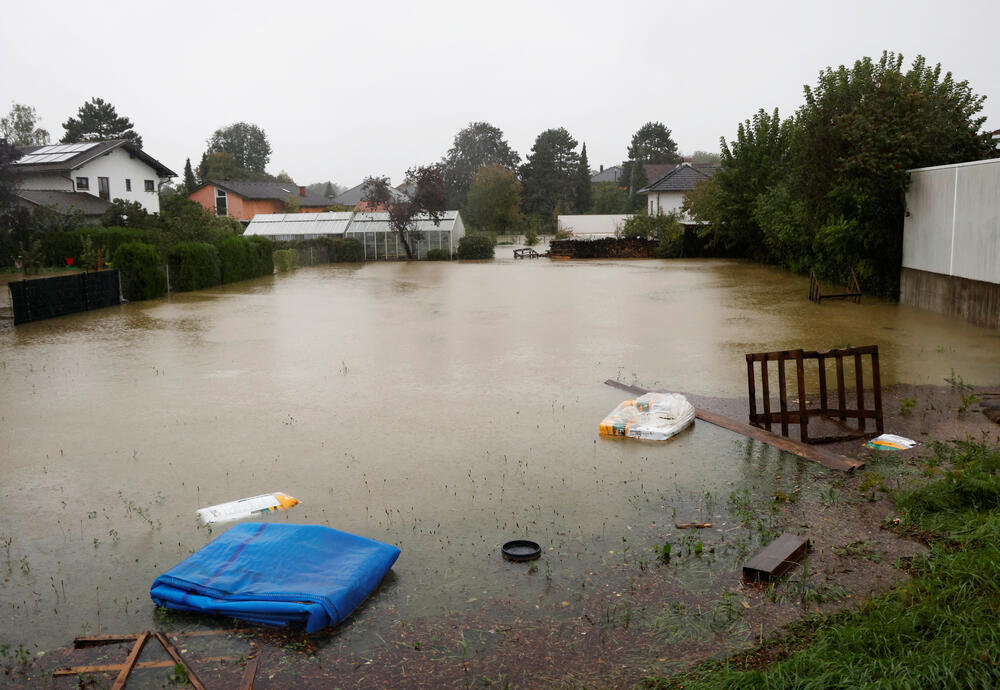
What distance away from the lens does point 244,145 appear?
100875 mm

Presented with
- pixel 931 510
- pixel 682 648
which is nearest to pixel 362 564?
pixel 682 648

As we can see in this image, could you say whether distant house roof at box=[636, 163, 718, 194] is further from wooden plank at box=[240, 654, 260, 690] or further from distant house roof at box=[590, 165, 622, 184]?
wooden plank at box=[240, 654, 260, 690]

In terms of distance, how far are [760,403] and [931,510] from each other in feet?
13.2

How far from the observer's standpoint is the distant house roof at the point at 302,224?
152 feet

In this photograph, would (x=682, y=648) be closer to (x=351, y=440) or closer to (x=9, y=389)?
(x=351, y=440)

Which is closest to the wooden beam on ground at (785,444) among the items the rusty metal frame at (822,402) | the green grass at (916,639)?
the rusty metal frame at (822,402)

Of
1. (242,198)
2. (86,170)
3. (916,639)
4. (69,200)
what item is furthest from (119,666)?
(242,198)

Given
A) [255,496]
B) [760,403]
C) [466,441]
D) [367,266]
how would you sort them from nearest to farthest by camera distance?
[255,496], [466,441], [760,403], [367,266]

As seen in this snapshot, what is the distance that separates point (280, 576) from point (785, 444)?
520cm

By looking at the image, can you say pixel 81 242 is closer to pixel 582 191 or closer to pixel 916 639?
pixel 916 639

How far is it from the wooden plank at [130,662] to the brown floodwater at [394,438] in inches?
9.5

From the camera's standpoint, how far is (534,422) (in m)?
9.17

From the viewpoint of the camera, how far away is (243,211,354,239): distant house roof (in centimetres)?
4647

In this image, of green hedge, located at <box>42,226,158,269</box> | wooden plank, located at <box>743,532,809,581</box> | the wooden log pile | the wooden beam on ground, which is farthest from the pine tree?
wooden plank, located at <box>743,532,809,581</box>
